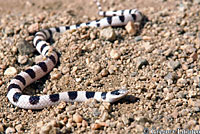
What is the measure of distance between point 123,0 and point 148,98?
6659mm

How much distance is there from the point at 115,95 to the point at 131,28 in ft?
9.69

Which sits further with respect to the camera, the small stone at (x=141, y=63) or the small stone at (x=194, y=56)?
the small stone at (x=194, y=56)

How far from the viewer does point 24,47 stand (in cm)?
796

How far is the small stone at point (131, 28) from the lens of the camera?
823cm

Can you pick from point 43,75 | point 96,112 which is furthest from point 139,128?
point 43,75

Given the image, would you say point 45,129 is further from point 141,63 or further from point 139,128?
point 141,63

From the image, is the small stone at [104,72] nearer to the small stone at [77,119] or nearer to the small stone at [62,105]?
the small stone at [62,105]

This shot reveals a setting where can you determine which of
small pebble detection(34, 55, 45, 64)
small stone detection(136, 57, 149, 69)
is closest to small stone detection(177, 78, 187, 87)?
small stone detection(136, 57, 149, 69)

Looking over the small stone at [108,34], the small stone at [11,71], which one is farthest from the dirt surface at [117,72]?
the small stone at [108,34]

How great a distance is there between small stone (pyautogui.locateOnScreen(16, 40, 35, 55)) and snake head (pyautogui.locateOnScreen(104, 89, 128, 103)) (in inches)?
124

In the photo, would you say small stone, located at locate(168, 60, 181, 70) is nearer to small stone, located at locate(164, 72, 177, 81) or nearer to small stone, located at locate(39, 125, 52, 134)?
small stone, located at locate(164, 72, 177, 81)

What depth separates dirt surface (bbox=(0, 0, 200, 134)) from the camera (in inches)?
214

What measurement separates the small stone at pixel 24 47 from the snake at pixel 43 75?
0.59ft

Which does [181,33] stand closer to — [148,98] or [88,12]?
[148,98]
